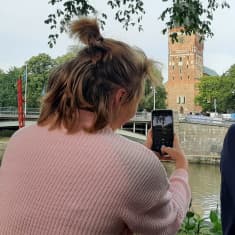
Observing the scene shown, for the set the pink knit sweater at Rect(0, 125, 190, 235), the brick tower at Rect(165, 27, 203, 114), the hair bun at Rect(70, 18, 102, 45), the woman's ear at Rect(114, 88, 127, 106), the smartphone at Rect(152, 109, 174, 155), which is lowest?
the pink knit sweater at Rect(0, 125, 190, 235)

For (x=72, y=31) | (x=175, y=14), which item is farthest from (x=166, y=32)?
(x=72, y=31)

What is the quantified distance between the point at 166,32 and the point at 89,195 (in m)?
3.77

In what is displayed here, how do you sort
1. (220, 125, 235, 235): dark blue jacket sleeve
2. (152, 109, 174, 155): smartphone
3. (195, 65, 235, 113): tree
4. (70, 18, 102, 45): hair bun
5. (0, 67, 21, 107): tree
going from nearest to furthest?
1. (220, 125, 235, 235): dark blue jacket sleeve
2. (70, 18, 102, 45): hair bun
3. (152, 109, 174, 155): smartphone
4. (0, 67, 21, 107): tree
5. (195, 65, 235, 113): tree

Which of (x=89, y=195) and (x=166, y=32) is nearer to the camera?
(x=89, y=195)

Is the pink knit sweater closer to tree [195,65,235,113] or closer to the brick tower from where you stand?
tree [195,65,235,113]

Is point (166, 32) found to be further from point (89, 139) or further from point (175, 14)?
point (89, 139)

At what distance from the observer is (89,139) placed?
50.7 inches

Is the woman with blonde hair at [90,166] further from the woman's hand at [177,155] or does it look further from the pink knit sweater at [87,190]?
the woman's hand at [177,155]

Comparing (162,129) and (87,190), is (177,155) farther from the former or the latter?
(87,190)

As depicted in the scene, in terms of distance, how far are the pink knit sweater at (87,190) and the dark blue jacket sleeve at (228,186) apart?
0.25 meters

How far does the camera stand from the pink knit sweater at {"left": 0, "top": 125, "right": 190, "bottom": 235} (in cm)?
123

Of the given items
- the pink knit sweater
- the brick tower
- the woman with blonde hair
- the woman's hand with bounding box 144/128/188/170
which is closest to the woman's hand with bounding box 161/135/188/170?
the woman's hand with bounding box 144/128/188/170

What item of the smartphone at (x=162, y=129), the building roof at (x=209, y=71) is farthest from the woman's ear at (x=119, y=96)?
the building roof at (x=209, y=71)

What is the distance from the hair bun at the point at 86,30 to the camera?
1486mm
